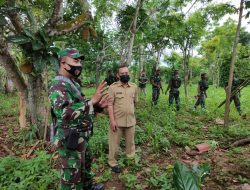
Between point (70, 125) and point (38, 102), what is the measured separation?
305 centimetres

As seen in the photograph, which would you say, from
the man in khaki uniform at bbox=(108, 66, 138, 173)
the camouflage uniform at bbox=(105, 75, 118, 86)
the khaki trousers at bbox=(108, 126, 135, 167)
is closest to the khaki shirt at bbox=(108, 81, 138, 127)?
the man in khaki uniform at bbox=(108, 66, 138, 173)

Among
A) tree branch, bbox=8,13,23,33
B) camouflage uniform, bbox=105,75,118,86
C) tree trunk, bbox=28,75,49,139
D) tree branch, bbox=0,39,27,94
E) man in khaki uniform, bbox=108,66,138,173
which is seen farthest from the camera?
camouflage uniform, bbox=105,75,118,86

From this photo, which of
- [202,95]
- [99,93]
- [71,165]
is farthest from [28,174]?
[202,95]

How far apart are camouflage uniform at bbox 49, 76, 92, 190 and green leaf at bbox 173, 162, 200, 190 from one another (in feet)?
3.79

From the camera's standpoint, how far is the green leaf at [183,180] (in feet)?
5.91

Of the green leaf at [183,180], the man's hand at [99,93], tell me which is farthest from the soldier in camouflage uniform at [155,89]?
the green leaf at [183,180]

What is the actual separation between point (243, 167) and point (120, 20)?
7.71m

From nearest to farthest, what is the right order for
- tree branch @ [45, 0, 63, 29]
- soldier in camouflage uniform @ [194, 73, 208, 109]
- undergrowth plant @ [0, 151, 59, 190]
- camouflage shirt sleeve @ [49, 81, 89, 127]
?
1. camouflage shirt sleeve @ [49, 81, 89, 127]
2. undergrowth plant @ [0, 151, 59, 190]
3. tree branch @ [45, 0, 63, 29]
4. soldier in camouflage uniform @ [194, 73, 208, 109]

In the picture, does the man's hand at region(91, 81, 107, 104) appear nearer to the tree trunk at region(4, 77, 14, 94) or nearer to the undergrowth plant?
the undergrowth plant

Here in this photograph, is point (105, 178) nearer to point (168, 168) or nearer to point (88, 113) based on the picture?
point (168, 168)

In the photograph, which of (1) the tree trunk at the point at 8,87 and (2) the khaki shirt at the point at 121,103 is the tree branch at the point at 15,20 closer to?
(2) the khaki shirt at the point at 121,103

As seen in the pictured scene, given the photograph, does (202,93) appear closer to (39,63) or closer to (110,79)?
(110,79)

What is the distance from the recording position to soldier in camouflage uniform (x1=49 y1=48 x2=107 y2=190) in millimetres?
2531

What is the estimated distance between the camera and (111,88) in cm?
408
